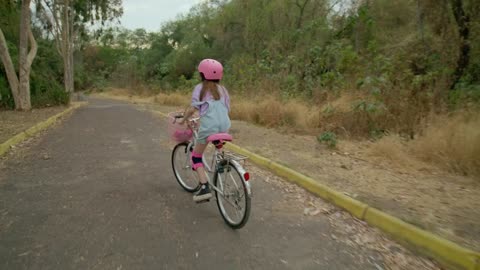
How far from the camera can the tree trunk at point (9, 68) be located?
13.9m

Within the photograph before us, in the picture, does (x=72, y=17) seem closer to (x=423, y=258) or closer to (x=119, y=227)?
(x=119, y=227)

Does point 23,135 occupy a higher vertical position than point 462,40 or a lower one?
lower

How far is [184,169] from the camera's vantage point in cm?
507

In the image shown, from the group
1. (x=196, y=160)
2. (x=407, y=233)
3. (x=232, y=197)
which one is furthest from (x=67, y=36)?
(x=407, y=233)

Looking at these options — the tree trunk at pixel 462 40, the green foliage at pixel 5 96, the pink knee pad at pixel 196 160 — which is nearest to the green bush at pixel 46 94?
the green foliage at pixel 5 96

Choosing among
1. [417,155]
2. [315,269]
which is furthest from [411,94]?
[315,269]

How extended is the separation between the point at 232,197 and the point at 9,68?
573 inches

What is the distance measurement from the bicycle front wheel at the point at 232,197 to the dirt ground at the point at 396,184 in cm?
169

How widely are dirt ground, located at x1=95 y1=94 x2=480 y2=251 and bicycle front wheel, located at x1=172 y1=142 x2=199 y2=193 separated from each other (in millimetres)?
1841

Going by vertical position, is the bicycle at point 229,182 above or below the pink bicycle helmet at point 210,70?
below

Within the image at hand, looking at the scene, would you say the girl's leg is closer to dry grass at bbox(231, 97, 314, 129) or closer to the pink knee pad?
the pink knee pad

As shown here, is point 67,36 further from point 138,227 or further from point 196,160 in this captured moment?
point 138,227

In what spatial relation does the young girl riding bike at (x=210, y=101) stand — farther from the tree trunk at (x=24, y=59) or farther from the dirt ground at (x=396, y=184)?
the tree trunk at (x=24, y=59)

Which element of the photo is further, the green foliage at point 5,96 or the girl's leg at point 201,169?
the green foliage at point 5,96
